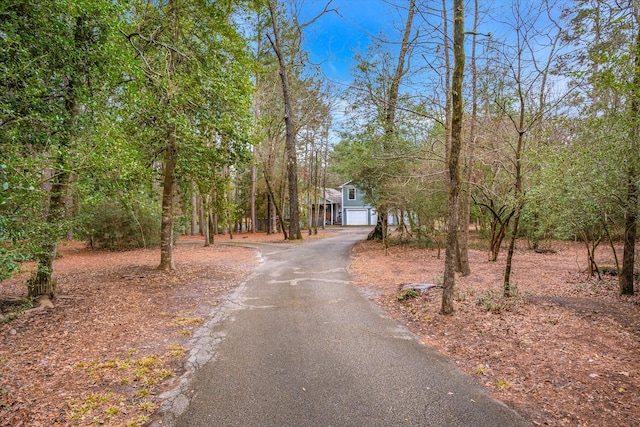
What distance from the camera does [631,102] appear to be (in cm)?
539

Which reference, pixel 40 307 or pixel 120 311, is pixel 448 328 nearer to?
pixel 120 311

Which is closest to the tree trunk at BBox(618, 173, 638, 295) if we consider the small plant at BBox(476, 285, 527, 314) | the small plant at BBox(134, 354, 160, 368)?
the small plant at BBox(476, 285, 527, 314)

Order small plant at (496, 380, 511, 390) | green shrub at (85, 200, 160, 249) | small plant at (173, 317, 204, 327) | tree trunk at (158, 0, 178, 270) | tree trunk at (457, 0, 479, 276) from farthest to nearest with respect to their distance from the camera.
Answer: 1. green shrub at (85, 200, 160, 249)
2. tree trunk at (457, 0, 479, 276)
3. tree trunk at (158, 0, 178, 270)
4. small plant at (173, 317, 204, 327)
5. small plant at (496, 380, 511, 390)

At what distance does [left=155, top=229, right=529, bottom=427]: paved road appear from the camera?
9.55 ft

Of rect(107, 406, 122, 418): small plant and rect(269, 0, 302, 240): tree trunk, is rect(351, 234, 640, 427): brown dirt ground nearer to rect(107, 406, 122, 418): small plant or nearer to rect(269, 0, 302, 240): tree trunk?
rect(107, 406, 122, 418): small plant

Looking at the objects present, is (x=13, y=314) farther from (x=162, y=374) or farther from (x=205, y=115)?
(x=205, y=115)

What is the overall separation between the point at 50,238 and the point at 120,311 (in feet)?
6.58

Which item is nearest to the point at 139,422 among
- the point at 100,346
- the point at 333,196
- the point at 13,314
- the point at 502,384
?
the point at 100,346

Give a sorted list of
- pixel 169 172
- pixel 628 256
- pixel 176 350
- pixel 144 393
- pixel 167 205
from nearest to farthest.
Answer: pixel 144 393
pixel 176 350
pixel 628 256
pixel 169 172
pixel 167 205

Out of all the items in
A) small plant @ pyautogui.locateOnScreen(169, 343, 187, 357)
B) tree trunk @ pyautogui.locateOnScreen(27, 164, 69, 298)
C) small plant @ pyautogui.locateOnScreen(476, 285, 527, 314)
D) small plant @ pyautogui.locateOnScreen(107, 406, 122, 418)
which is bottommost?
small plant @ pyautogui.locateOnScreen(169, 343, 187, 357)

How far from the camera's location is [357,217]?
4191cm

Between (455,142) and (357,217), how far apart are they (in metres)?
36.5

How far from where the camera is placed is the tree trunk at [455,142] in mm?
5527

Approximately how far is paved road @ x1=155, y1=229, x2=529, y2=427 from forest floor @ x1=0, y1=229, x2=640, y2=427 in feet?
1.00
